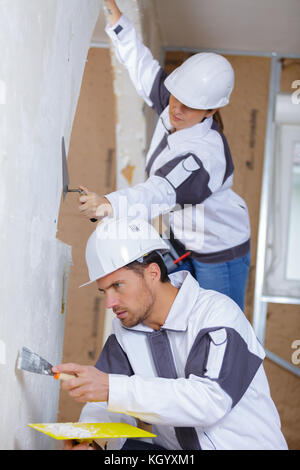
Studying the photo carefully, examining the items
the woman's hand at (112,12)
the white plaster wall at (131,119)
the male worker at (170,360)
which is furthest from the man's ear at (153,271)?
the white plaster wall at (131,119)

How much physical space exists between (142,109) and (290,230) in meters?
1.48

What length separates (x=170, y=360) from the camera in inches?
72.5

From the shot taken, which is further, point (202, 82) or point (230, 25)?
point (230, 25)

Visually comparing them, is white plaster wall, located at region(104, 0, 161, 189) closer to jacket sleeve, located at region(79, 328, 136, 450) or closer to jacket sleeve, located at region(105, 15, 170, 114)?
jacket sleeve, located at region(105, 15, 170, 114)

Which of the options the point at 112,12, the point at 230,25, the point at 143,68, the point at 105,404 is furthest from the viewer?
the point at 230,25

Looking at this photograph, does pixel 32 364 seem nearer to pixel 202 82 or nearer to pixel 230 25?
pixel 202 82

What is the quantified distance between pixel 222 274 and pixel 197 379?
1158 millimetres

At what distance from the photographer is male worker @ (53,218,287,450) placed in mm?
1568

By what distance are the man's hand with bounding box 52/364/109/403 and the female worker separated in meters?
0.57

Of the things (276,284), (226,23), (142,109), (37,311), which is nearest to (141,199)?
(37,311)

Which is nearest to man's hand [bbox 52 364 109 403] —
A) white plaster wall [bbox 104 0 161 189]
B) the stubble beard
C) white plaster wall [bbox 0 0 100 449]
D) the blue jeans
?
white plaster wall [bbox 0 0 100 449]

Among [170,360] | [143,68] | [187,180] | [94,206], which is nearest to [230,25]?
[143,68]

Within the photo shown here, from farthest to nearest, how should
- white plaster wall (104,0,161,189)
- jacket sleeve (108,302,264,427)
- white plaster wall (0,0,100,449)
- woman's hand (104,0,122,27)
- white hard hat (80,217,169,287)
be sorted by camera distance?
white plaster wall (104,0,161,189) → woman's hand (104,0,122,27) → white hard hat (80,217,169,287) → jacket sleeve (108,302,264,427) → white plaster wall (0,0,100,449)
